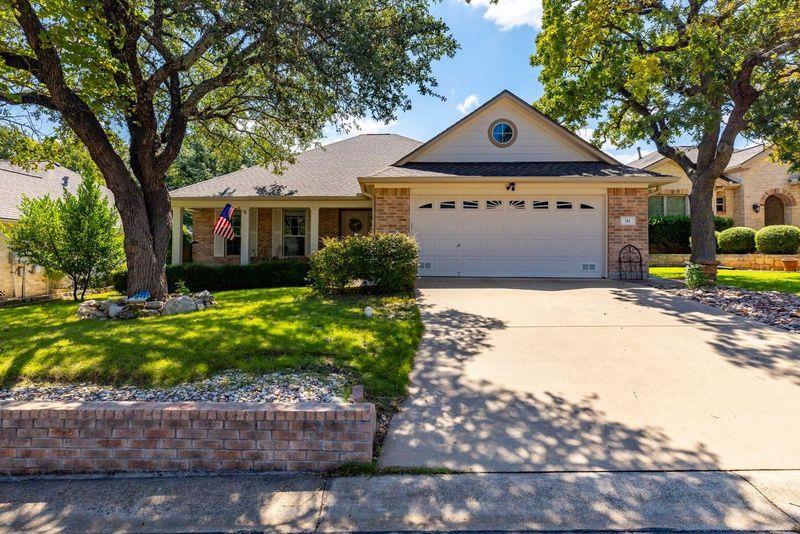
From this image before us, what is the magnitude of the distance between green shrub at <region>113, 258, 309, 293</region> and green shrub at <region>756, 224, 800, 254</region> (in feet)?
58.7

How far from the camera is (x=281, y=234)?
16.0m

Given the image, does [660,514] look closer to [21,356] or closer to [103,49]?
[21,356]

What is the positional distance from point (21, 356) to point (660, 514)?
625 centimetres

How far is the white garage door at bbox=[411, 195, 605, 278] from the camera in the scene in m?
12.1

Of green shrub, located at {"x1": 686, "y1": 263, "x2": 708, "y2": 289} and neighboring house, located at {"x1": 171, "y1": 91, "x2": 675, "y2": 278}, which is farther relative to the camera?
neighboring house, located at {"x1": 171, "y1": 91, "x2": 675, "y2": 278}

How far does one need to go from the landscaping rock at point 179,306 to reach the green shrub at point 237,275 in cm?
469

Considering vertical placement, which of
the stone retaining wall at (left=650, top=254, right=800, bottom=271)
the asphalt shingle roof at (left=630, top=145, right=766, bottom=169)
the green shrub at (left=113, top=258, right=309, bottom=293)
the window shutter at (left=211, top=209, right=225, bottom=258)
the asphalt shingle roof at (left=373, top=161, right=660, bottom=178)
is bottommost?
the green shrub at (left=113, top=258, right=309, bottom=293)

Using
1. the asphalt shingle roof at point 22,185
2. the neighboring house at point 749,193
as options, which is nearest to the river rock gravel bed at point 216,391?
the asphalt shingle roof at point 22,185

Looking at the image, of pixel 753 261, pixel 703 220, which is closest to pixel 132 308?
pixel 703 220

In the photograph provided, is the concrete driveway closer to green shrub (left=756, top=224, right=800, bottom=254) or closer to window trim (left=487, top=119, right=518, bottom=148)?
window trim (left=487, top=119, right=518, bottom=148)

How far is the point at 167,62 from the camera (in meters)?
8.05

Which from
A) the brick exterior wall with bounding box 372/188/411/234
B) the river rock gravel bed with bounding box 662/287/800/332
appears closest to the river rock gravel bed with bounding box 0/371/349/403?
the river rock gravel bed with bounding box 662/287/800/332

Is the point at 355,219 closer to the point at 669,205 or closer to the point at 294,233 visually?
the point at 294,233

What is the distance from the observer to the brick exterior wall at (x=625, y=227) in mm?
11836
